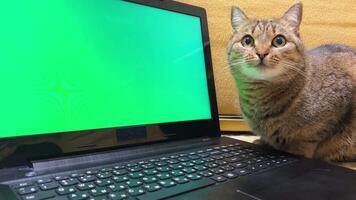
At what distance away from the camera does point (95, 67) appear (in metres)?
0.71

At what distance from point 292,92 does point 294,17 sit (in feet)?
0.78

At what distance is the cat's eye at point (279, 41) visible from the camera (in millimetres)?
918

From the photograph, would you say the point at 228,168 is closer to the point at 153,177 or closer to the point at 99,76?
the point at 153,177

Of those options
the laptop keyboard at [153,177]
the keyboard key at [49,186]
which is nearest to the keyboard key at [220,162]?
the laptop keyboard at [153,177]

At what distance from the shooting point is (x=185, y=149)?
76 centimetres

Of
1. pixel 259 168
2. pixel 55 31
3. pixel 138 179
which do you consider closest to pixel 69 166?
pixel 138 179

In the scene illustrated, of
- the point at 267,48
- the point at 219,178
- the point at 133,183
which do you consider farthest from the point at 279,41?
the point at 133,183

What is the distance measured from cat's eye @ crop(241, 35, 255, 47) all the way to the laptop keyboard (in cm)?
35

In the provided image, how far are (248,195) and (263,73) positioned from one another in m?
0.46

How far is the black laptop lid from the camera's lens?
1.92ft

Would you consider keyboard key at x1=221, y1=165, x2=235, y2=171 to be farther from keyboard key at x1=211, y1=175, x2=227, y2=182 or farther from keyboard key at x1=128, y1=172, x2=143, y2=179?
keyboard key at x1=128, y1=172, x2=143, y2=179

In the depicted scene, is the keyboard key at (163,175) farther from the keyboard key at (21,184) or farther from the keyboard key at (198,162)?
the keyboard key at (21,184)

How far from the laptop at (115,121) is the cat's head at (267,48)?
0.56ft

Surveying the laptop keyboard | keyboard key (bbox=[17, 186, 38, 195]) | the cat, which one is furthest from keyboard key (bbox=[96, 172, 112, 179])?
the cat
